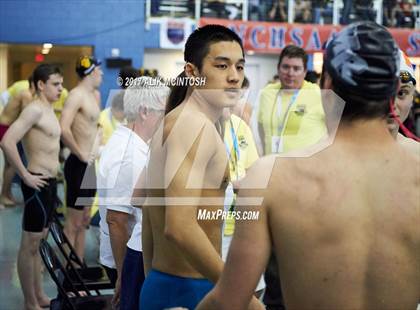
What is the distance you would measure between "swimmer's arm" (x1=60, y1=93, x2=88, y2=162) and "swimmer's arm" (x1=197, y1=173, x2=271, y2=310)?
12.8ft

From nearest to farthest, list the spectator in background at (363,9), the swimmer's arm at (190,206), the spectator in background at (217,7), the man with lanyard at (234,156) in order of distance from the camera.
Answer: the swimmer's arm at (190,206) < the man with lanyard at (234,156) < the spectator in background at (217,7) < the spectator in background at (363,9)

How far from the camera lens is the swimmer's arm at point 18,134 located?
14.6ft

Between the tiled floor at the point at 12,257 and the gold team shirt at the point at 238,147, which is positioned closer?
the gold team shirt at the point at 238,147

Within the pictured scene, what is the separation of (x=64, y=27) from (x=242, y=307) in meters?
13.2

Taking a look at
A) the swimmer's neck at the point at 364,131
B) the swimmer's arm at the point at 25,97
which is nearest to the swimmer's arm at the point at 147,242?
the swimmer's neck at the point at 364,131

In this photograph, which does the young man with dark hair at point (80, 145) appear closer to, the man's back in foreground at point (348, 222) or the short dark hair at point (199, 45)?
the short dark hair at point (199, 45)

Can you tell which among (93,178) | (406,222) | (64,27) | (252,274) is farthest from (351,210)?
(64,27)

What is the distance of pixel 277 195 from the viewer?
151 centimetres

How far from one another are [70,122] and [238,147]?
2395mm

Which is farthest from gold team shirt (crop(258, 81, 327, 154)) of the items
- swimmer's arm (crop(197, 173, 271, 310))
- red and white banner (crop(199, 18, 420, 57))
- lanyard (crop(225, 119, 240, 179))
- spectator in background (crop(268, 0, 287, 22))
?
spectator in background (crop(268, 0, 287, 22))

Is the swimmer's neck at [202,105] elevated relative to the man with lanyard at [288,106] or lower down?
elevated

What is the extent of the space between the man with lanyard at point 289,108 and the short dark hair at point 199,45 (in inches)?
79.6

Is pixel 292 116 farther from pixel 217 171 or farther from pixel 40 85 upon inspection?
pixel 217 171

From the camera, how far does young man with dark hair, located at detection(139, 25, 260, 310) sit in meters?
1.99
